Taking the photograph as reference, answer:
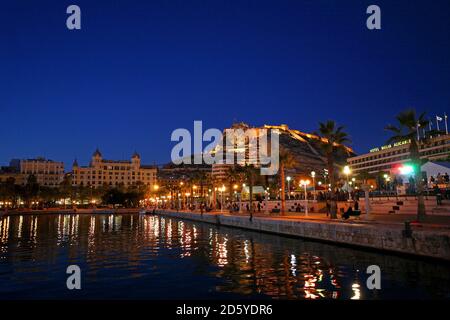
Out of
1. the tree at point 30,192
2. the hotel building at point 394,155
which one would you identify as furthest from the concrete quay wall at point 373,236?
the tree at point 30,192

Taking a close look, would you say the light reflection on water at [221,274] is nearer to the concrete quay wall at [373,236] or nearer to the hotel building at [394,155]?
the concrete quay wall at [373,236]

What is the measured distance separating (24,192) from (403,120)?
511ft

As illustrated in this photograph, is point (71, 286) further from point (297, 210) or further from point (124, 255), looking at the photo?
point (297, 210)

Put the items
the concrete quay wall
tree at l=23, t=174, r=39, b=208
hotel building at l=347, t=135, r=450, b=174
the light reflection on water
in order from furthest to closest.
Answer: tree at l=23, t=174, r=39, b=208
hotel building at l=347, t=135, r=450, b=174
the concrete quay wall
the light reflection on water

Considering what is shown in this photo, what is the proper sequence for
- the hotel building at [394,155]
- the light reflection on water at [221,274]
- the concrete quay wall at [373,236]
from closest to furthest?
the light reflection on water at [221,274], the concrete quay wall at [373,236], the hotel building at [394,155]

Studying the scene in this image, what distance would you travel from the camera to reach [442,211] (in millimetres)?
34000

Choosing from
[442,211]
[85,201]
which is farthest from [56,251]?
[85,201]

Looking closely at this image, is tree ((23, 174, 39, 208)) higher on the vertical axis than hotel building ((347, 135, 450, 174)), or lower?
lower

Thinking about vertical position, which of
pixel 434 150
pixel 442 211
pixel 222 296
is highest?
pixel 434 150

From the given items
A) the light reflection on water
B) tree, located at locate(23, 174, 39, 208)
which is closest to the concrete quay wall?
the light reflection on water

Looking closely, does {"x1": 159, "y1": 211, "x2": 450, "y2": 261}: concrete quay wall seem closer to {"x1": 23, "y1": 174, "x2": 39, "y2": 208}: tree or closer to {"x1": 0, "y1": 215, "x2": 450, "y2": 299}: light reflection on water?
{"x1": 0, "y1": 215, "x2": 450, "y2": 299}: light reflection on water

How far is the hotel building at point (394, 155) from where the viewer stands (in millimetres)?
119944

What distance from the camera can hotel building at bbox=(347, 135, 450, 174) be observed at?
394ft
